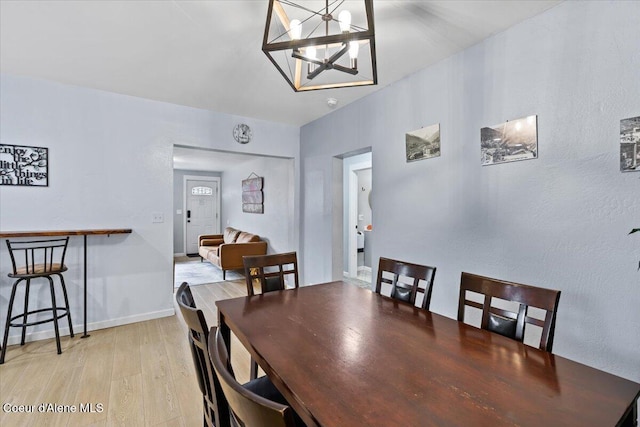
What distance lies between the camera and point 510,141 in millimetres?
2088

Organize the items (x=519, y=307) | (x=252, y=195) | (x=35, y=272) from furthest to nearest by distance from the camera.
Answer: (x=252, y=195) < (x=35, y=272) < (x=519, y=307)

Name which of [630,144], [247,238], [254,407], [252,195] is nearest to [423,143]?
[630,144]

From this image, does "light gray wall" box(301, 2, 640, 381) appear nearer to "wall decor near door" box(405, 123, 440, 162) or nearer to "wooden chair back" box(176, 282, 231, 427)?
"wall decor near door" box(405, 123, 440, 162)

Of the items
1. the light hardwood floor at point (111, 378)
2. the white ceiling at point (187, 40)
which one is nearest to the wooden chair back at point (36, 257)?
the light hardwood floor at point (111, 378)

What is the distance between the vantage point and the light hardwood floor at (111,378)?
1.83 m

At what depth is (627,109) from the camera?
5.28ft

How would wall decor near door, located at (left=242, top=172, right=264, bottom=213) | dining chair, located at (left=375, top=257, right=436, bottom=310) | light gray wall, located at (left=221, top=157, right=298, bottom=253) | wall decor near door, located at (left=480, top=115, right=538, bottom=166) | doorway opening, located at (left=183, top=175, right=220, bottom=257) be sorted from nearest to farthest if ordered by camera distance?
dining chair, located at (left=375, top=257, right=436, bottom=310), wall decor near door, located at (left=480, top=115, right=538, bottom=166), light gray wall, located at (left=221, top=157, right=298, bottom=253), wall decor near door, located at (left=242, top=172, right=264, bottom=213), doorway opening, located at (left=183, top=175, right=220, bottom=257)

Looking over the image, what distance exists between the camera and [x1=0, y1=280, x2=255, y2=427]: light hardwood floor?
1.83m

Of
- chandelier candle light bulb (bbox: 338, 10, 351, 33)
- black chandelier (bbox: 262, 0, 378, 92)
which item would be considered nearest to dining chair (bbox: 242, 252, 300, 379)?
black chandelier (bbox: 262, 0, 378, 92)

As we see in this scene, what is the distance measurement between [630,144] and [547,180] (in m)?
0.41

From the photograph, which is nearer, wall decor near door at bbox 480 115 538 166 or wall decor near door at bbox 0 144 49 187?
wall decor near door at bbox 480 115 538 166

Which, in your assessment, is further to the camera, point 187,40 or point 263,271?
point 187,40

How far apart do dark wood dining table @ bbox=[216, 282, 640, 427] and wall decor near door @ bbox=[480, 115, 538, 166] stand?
4.38ft

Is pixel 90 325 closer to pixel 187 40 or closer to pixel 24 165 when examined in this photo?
pixel 24 165
